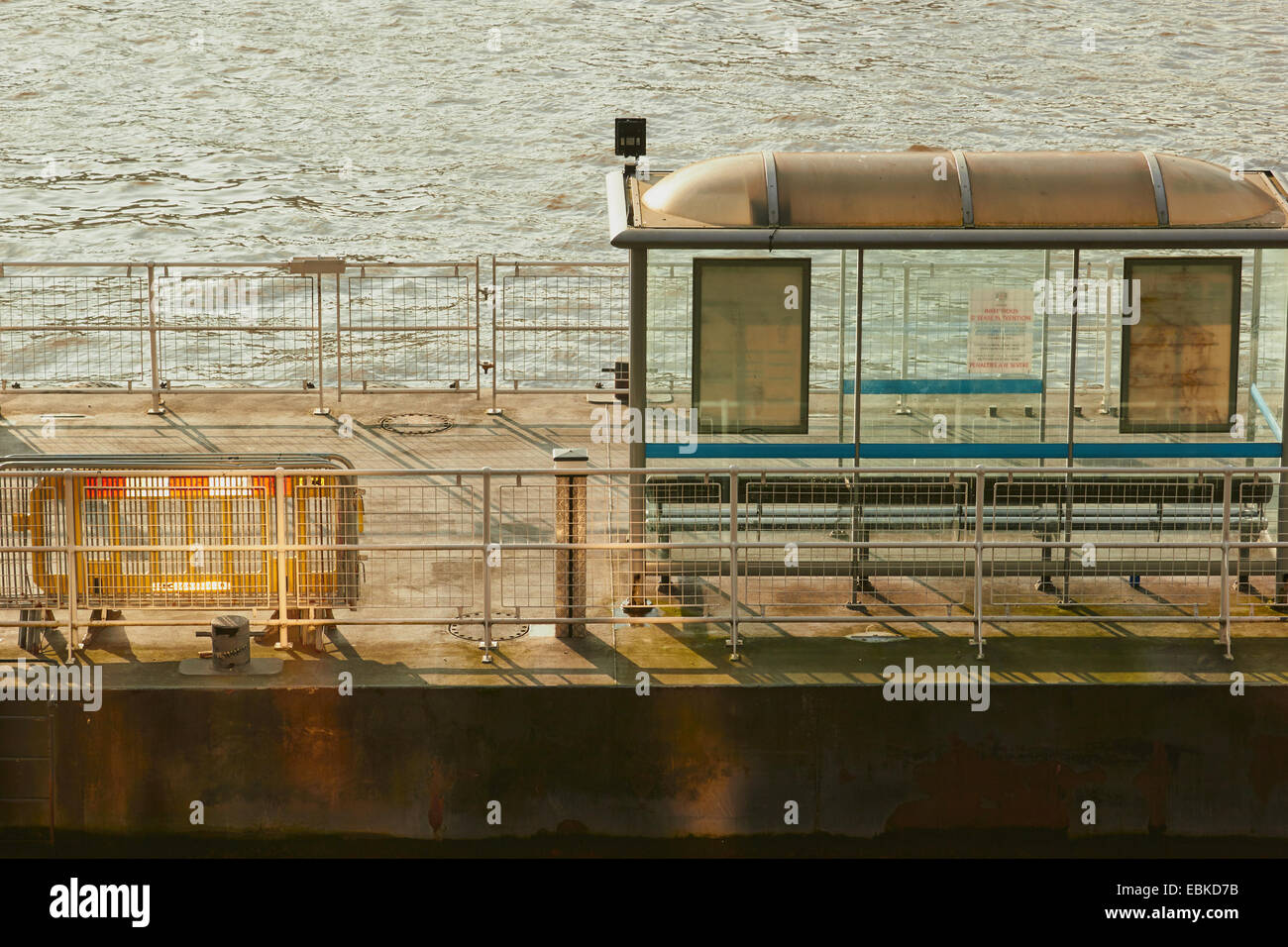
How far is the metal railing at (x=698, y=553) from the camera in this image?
A: 9570mm

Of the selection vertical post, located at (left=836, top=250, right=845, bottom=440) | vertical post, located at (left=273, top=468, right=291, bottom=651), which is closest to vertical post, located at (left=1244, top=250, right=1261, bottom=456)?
vertical post, located at (left=836, top=250, right=845, bottom=440)

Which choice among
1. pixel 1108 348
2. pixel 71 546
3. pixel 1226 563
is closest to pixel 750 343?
pixel 1108 348

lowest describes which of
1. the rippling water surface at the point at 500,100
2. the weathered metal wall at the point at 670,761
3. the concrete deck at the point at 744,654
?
the weathered metal wall at the point at 670,761

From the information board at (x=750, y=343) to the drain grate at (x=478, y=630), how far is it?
1717 mm

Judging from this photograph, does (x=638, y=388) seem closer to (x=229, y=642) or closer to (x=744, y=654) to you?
(x=744, y=654)

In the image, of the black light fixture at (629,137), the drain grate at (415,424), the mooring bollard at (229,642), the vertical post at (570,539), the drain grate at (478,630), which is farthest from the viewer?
the drain grate at (415,424)

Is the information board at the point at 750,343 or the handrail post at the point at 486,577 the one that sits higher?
the information board at the point at 750,343

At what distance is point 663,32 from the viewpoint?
4525cm

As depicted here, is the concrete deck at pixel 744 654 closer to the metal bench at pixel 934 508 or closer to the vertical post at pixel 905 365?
the metal bench at pixel 934 508

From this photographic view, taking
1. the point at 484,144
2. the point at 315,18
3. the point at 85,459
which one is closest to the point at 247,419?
the point at 85,459

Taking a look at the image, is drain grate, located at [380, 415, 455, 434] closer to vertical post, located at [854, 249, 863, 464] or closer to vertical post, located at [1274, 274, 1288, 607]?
vertical post, located at [854, 249, 863, 464]

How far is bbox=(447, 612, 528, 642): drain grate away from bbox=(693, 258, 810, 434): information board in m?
1.72

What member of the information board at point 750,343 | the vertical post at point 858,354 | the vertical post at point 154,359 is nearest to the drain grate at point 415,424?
the vertical post at point 154,359

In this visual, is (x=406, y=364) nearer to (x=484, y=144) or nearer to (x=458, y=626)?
(x=484, y=144)
